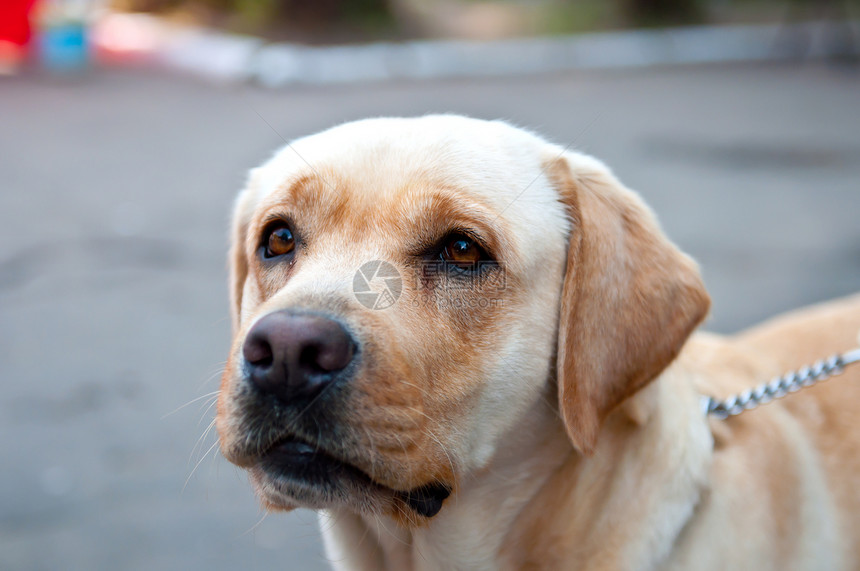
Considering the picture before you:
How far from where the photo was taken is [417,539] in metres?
2.54

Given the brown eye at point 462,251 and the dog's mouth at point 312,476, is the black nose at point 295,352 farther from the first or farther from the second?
the brown eye at point 462,251

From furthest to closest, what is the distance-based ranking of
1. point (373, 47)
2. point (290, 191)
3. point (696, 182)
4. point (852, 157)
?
point (373, 47) → point (852, 157) → point (696, 182) → point (290, 191)

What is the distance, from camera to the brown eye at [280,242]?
8.45 ft

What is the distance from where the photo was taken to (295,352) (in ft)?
6.34

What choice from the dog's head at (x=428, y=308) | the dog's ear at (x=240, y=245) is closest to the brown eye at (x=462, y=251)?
the dog's head at (x=428, y=308)

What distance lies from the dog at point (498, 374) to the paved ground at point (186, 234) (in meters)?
0.57

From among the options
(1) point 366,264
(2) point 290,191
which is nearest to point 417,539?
(1) point 366,264

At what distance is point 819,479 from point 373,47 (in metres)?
13.1

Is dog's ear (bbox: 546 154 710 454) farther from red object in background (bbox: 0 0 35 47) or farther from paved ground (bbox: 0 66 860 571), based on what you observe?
red object in background (bbox: 0 0 35 47)

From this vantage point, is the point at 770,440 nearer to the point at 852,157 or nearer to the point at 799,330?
the point at 799,330

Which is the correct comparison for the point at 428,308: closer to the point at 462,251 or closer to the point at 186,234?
the point at 462,251

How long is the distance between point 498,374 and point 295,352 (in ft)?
2.07

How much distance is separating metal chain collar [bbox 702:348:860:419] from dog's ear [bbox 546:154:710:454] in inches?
16.9

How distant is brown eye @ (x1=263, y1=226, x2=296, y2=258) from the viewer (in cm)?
257
